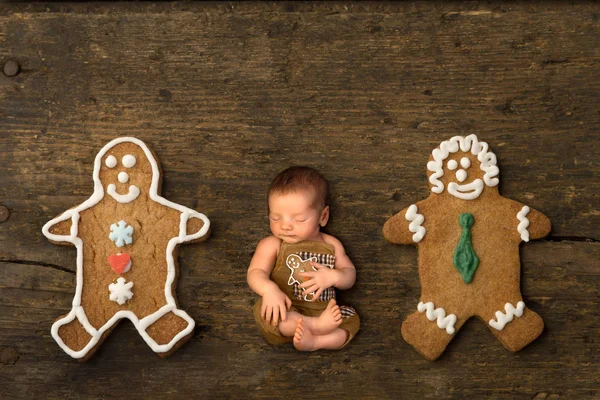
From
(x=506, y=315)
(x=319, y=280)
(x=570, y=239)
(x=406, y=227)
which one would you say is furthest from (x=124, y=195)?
(x=570, y=239)

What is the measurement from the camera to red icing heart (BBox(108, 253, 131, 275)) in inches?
64.0

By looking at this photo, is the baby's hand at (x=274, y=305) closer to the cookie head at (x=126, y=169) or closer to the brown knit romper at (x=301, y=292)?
the brown knit romper at (x=301, y=292)

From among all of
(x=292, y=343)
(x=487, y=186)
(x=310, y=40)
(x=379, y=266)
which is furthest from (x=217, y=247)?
(x=487, y=186)

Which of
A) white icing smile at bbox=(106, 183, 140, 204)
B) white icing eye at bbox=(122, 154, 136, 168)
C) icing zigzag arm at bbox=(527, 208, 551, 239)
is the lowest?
icing zigzag arm at bbox=(527, 208, 551, 239)

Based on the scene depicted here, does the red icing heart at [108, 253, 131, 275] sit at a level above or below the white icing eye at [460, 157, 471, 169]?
below

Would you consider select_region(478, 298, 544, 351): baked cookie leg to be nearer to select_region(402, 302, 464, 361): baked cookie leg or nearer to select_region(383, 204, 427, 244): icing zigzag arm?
select_region(402, 302, 464, 361): baked cookie leg

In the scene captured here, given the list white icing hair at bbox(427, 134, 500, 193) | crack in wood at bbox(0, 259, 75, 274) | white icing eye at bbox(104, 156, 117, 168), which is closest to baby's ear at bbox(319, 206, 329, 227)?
white icing hair at bbox(427, 134, 500, 193)

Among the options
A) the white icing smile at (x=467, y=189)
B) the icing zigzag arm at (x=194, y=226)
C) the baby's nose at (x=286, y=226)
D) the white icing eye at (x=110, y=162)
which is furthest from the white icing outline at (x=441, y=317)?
the white icing eye at (x=110, y=162)

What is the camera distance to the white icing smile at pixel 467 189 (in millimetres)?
1630

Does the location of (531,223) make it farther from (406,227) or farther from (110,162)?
(110,162)

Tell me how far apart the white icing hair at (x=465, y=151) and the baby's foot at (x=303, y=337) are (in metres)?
0.45

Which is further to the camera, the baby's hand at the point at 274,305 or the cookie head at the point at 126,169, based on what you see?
the cookie head at the point at 126,169

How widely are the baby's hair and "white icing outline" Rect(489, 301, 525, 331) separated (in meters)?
0.49

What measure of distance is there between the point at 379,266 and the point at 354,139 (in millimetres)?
321
